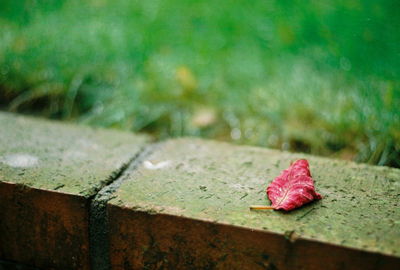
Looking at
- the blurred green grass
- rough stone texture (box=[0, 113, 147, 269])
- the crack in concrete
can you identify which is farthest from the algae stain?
the blurred green grass

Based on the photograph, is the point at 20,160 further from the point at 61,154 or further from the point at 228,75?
the point at 228,75

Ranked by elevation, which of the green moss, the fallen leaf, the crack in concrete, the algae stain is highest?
the fallen leaf

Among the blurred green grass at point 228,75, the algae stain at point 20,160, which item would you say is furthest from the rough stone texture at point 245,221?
the blurred green grass at point 228,75

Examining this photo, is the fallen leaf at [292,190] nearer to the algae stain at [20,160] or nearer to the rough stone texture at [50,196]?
the rough stone texture at [50,196]

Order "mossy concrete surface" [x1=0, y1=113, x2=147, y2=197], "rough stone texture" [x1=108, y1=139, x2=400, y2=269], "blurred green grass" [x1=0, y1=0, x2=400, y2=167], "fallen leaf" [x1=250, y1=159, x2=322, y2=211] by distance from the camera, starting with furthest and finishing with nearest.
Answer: "blurred green grass" [x1=0, y1=0, x2=400, y2=167]
"mossy concrete surface" [x1=0, y1=113, x2=147, y2=197]
"fallen leaf" [x1=250, y1=159, x2=322, y2=211]
"rough stone texture" [x1=108, y1=139, x2=400, y2=269]

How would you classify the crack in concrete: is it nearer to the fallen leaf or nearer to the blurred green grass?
the fallen leaf

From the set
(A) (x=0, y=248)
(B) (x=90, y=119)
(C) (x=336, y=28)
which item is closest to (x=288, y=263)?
(A) (x=0, y=248)

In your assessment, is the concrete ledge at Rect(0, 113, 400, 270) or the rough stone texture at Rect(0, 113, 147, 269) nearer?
the concrete ledge at Rect(0, 113, 400, 270)
